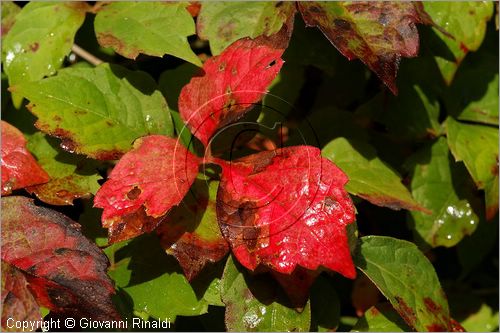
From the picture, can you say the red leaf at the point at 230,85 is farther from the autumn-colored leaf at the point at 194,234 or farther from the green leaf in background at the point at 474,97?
the green leaf in background at the point at 474,97

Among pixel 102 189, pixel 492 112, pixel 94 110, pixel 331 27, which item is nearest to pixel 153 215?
pixel 102 189

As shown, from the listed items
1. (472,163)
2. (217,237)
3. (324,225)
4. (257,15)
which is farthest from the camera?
(472,163)

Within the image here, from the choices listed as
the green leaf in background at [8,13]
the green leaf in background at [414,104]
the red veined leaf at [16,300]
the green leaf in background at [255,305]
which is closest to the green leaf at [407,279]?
the green leaf in background at [255,305]

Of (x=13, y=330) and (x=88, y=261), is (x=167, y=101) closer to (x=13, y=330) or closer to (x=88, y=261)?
(x=88, y=261)

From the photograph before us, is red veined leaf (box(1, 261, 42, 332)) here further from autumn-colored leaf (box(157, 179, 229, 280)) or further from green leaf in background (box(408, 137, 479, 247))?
green leaf in background (box(408, 137, 479, 247))

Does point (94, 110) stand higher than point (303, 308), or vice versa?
point (94, 110)
